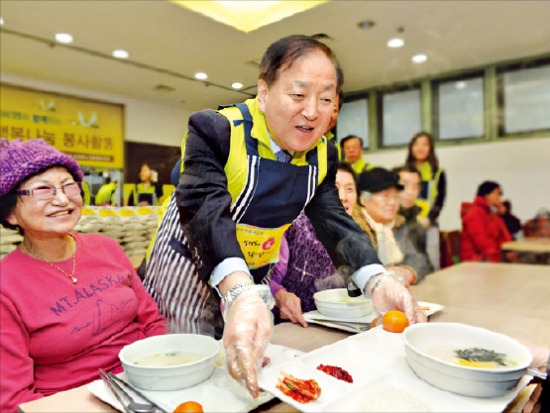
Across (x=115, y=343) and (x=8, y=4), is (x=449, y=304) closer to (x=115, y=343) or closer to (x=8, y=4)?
(x=115, y=343)

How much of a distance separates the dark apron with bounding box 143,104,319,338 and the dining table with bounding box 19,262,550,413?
210mm

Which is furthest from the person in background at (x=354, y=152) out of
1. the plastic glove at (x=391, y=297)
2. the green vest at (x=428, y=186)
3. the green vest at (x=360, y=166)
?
the plastic glove at (x=391, y=297)

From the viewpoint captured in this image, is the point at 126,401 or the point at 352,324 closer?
the point at 126,401

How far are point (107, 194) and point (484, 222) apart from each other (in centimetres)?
119

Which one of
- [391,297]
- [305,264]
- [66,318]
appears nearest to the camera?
[66,318]

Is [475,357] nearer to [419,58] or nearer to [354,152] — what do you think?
[354,152]

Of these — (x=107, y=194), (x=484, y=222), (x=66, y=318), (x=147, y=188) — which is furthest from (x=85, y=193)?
(x=484, y=222)

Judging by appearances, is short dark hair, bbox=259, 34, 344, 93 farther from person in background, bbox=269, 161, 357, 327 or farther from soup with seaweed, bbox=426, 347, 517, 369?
soup with seaweed, bbox=426, 347, 517, 369

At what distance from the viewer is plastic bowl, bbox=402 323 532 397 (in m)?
0.69

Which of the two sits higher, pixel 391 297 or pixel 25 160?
pixel 25 160

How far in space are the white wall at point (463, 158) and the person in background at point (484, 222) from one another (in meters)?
0.02

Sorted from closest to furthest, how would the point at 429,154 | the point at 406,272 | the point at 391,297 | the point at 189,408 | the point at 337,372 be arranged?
the point at 189,408
the point at 337,372
the point at 391,297
the point at 429,154
the point at 406,272

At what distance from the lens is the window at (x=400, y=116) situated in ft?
4.58

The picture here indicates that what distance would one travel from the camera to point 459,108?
54.5 inches
